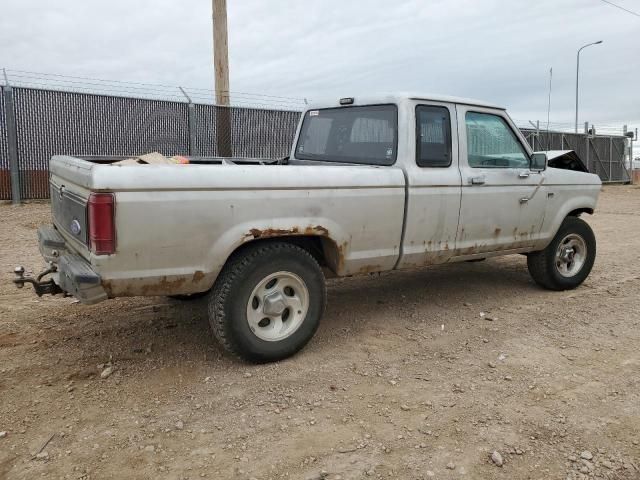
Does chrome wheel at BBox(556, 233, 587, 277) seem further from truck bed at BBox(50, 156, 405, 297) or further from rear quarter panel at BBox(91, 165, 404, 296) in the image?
rear quarter panel at BBox(91, 165, 404, 296)

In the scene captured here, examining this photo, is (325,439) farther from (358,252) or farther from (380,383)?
(358,252)

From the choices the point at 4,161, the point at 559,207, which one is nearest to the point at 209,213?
the point at 559,207

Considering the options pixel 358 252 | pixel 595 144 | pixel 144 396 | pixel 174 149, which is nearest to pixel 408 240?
pixel 358 252

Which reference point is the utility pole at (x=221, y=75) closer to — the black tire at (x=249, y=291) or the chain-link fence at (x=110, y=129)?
the chain-link fence at (x=110, y=129)

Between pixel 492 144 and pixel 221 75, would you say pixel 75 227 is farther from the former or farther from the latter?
pixel 221 75

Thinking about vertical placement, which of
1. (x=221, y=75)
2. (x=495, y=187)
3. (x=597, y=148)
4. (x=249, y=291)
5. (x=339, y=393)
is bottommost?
(x=339, y=393)

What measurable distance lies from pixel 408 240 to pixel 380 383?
1221 millimetres

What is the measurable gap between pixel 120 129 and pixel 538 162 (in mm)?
9129

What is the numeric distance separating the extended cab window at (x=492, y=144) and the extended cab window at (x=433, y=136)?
0.26 metres

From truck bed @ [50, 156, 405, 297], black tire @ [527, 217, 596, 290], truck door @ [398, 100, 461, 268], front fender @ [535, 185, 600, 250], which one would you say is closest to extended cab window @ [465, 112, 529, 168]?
truck door @ [398, 100, 461, 268]

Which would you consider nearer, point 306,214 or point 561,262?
point 306,214

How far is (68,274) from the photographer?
3.31 meters

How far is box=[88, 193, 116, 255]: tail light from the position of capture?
3.10 meters

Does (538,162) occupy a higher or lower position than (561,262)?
higher
